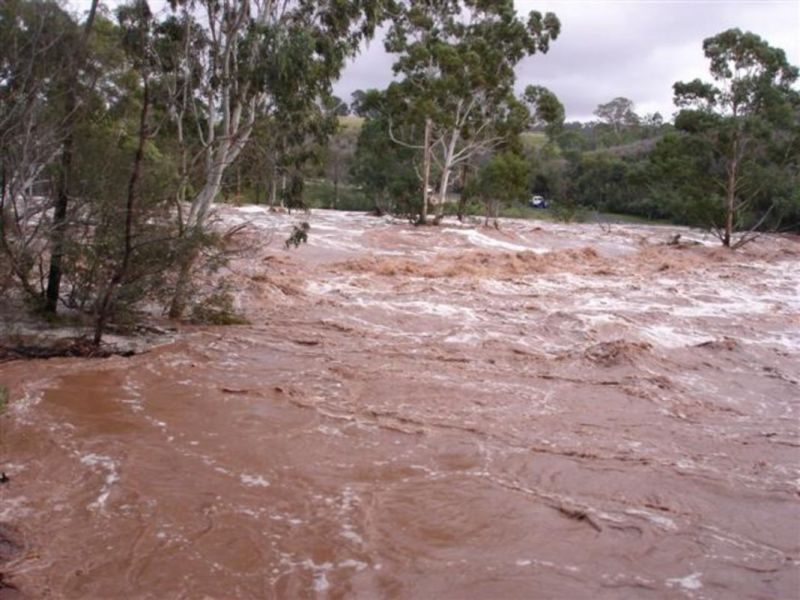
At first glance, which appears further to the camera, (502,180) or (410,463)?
(502,180)

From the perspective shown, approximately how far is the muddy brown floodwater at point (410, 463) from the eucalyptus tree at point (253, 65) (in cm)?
257

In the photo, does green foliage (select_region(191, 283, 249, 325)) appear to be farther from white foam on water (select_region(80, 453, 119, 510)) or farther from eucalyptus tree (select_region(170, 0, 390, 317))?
white foam on water (select_region(80, 453, 119, 510))

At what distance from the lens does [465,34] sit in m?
31.0

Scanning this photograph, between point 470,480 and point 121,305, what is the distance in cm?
604

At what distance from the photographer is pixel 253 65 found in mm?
10906

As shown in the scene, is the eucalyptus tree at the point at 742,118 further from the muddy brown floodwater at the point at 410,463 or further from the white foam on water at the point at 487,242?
the muddy brown floodwater at the point at 410,463

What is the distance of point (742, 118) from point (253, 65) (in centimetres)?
2533

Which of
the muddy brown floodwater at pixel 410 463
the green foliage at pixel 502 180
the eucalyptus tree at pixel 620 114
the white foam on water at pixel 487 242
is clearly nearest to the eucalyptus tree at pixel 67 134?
the muddy brown floodwater at pixel 410 463

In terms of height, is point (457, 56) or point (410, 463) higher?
point (457, 56)

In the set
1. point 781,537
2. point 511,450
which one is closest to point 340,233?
point 511,450

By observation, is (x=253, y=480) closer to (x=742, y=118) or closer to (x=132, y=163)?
(x=132, y=163)

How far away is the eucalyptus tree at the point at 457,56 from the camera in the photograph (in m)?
29.8

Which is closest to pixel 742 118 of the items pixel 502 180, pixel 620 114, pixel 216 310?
pixel 502 180

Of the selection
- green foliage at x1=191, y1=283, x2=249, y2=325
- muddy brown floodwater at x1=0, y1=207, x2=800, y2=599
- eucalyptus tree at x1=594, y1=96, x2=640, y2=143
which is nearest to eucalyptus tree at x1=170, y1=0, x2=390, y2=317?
green foliage at x1=191, y1=283, x2=249, y2=325
